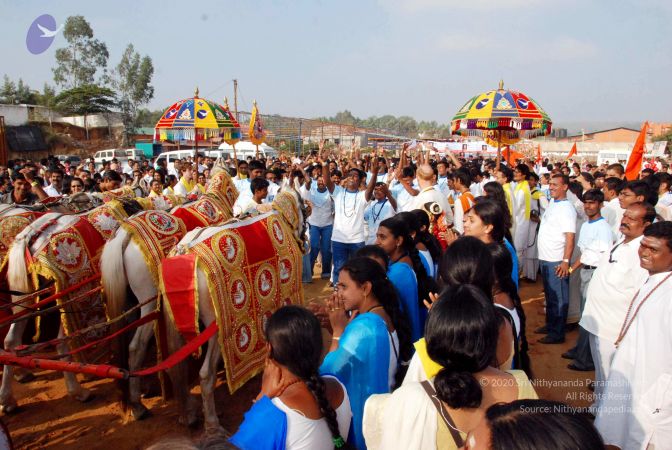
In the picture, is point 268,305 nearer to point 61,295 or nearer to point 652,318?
point 61,295

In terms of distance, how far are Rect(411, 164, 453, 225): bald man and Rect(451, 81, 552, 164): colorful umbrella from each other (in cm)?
230

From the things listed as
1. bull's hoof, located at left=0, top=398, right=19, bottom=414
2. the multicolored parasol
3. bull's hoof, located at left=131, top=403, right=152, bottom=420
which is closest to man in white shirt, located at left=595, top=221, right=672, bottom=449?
bull's hoof, located at left=131, top=403, right=152, bottom=420

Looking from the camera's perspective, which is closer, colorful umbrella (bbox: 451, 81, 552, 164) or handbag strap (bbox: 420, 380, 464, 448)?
handbag strap (bbox: 420, 380, 464, 448)

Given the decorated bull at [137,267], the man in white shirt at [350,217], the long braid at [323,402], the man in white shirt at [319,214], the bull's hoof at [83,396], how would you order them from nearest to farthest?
1. the long braid at [323,402]
2. the decorated bull at [137,267]
3. the bull's hoof at [83,396]
4. the man in white shirt at [350,217]
5. the man in white shirt at [319,214]

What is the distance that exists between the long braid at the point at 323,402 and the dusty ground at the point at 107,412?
6.62 feet

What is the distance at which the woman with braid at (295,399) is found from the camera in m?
1.60

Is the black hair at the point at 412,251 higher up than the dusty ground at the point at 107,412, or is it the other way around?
the black hair at the point at 412,251

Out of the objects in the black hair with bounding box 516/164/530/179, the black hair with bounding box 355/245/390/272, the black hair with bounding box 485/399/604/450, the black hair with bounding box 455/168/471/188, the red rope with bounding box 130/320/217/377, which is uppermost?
the black hair with bounding box 516/164/530/179

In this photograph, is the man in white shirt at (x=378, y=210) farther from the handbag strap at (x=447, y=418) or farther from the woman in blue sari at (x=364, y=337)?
the handbag strap at (x=447, y=418)

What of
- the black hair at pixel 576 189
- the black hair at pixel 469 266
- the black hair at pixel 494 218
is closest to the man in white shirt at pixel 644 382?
the black hair at pixel 469 266

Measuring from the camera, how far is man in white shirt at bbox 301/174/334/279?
716 cm

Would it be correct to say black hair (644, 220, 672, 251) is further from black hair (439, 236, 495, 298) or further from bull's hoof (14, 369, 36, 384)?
→ bull's hoof (14, 369, 36, 384)

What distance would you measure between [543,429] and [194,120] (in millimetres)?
7575

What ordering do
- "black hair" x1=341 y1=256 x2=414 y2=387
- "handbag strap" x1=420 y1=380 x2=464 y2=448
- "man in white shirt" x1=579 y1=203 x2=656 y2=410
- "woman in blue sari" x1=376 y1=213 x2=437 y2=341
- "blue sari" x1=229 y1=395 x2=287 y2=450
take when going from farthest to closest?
"man in white shirt" x1=579 y1=203 x2=656 y2=410, "woman in blue sari" x1=376 y1=213 x2=437 y2=341, "black hair" x1=341 y1=256 x2=414 y2=387, "blue sari" x1=229 y1=395 x2=287 y2=450, "handbag strap" x1=420 y1=380 x2=464 y2=448
